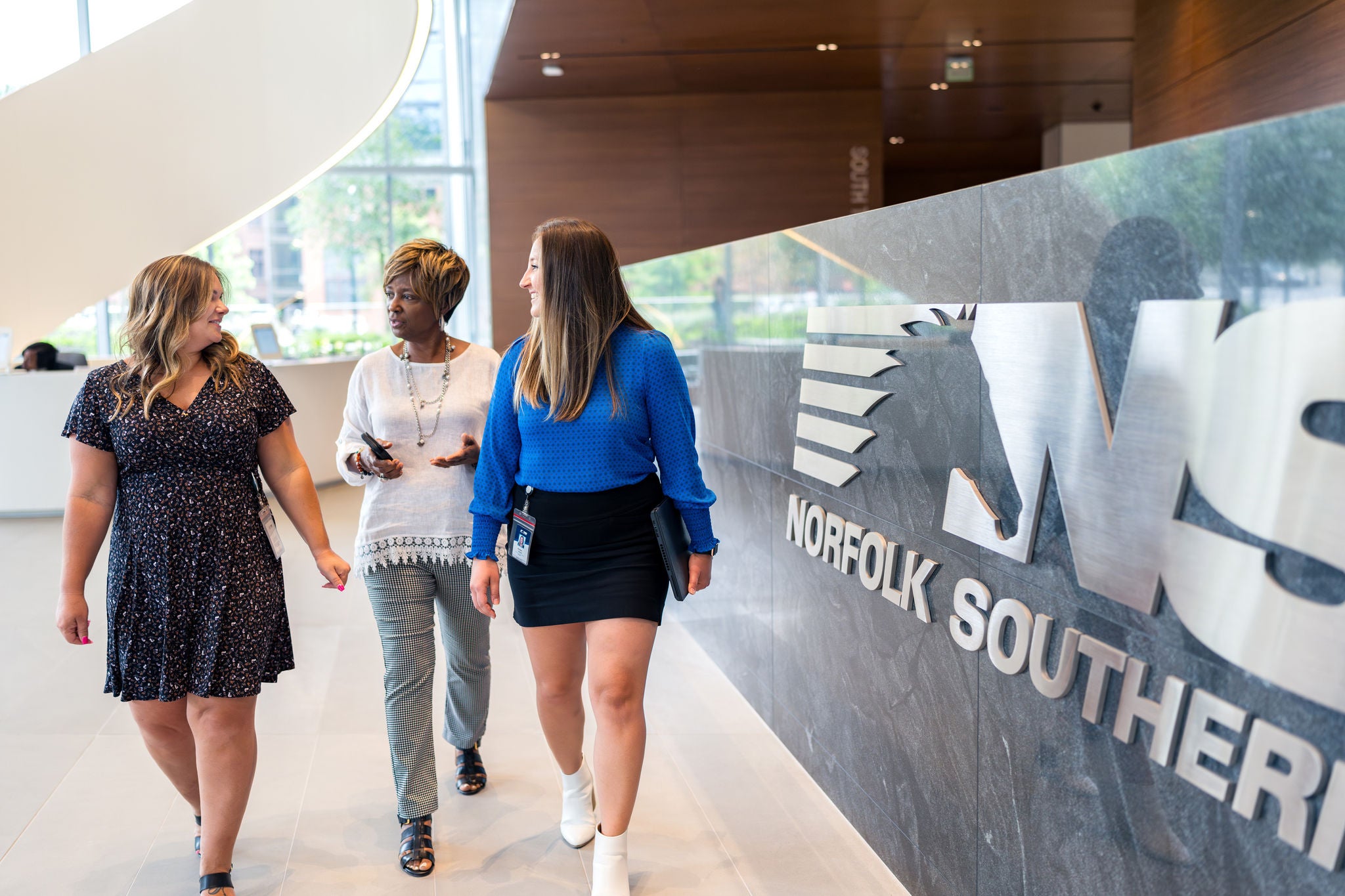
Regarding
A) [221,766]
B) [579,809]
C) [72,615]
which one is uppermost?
[72,615]

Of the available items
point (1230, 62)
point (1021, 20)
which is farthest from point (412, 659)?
point (1021, 20)

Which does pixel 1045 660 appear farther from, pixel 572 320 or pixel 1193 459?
pixel 572 320

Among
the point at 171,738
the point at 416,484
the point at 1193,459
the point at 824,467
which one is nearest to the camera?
the point at 1193,459

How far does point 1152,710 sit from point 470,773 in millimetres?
2199

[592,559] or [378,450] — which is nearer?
[592,559]

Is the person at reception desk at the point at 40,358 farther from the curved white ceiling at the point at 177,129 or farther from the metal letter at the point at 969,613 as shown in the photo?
the metal letter at the point at 969,613

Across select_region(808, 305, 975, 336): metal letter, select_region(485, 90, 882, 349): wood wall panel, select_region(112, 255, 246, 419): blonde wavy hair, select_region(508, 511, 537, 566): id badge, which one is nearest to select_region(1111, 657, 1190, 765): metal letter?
select_region(808, 305, 975, 336): metal letter

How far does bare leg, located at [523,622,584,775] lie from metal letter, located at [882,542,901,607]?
72cm

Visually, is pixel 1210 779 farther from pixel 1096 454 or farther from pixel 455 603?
pixel 455 603

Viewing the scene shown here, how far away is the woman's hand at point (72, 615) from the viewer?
8.18 ft

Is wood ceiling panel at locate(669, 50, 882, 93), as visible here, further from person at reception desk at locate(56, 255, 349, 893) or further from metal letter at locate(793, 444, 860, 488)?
person at reception desk at locate(56, 255, 349, 893)

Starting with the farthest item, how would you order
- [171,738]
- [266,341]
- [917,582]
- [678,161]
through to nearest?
[678,161] < [266,341] < [171,738] < [917,582]

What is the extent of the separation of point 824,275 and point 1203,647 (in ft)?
5.70

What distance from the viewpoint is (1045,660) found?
1.88 m
